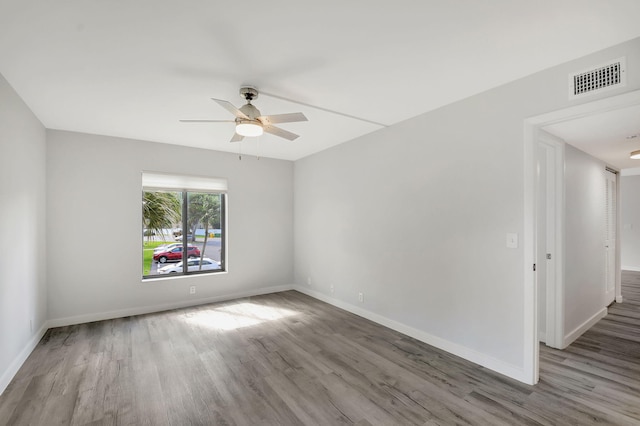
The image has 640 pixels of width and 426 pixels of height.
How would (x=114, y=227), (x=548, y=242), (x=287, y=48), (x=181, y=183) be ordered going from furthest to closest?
1. (x=181, y=183)
2. (x=114, y=227)
3. (x=548, y=242)
4. (x=287, y=48)

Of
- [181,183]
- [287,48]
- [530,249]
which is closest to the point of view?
[287,48]

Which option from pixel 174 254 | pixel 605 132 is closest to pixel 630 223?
pixel 605 132

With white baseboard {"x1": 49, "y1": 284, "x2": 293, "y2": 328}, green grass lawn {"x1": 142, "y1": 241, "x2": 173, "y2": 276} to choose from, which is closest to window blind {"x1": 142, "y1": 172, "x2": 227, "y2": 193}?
green grass lawn {"x1": 142, "y1": 241, "x2": 173, "y2": 276}

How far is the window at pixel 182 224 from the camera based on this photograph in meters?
4.63

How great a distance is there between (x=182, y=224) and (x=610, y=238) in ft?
23.2

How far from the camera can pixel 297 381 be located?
2.56 metres

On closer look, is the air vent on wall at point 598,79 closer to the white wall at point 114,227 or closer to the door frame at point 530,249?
the door frame at point 530,249

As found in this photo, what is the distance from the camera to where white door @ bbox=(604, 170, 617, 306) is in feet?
14.6

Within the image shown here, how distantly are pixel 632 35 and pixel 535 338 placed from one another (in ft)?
7.79

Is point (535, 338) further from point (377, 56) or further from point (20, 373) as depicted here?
point (20, 373)

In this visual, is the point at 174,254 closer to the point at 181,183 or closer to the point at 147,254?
the point at 147,254

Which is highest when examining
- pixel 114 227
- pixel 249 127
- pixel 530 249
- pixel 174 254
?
pixel 249 127

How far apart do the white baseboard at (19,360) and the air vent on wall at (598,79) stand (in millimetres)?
5242

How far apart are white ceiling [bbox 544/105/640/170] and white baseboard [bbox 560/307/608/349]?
7.31 feet
